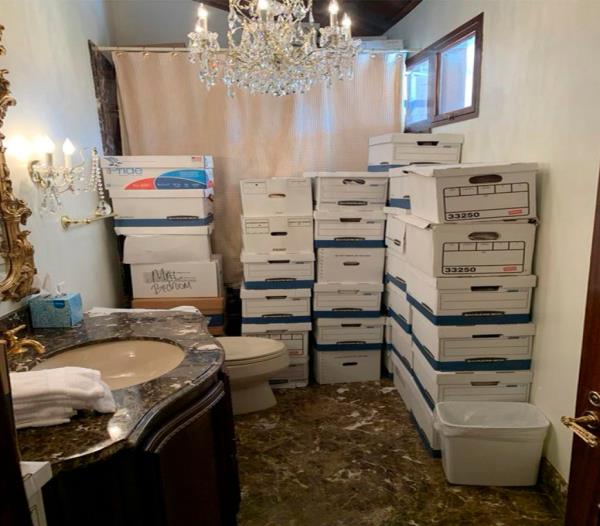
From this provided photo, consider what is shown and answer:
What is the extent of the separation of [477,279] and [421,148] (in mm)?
976

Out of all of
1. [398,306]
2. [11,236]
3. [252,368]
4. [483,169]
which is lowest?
[252,368]

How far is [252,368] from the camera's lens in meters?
2.32

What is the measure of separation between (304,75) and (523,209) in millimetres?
1124

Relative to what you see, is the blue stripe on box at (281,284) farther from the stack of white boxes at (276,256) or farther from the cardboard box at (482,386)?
the cardboard box at (482,386)

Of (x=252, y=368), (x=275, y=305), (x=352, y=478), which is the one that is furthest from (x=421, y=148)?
(x=352, y=478)

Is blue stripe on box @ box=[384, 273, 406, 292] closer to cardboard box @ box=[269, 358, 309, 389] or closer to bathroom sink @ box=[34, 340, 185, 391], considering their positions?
cardboard box @ box=[269, 358, 309, 389]

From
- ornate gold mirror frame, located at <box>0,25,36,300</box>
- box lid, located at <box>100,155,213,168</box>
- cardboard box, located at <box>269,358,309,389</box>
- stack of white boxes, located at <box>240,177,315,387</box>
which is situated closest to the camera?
ornate gold mirror frame, located at <box>0,25,36,300</box>

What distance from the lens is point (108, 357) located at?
1.55m

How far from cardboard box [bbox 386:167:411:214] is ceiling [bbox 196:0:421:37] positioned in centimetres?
125

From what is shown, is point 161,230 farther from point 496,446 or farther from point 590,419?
point 590,419

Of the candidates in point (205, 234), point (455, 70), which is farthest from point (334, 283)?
point (455, 70)

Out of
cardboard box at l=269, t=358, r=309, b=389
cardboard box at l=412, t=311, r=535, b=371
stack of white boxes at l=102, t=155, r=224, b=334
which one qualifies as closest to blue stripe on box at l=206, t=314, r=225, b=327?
stack of white boxes at l=102, t=155, r=224, b=334

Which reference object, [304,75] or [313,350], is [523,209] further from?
[313,350]

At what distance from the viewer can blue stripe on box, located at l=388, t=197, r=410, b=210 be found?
2299mm
